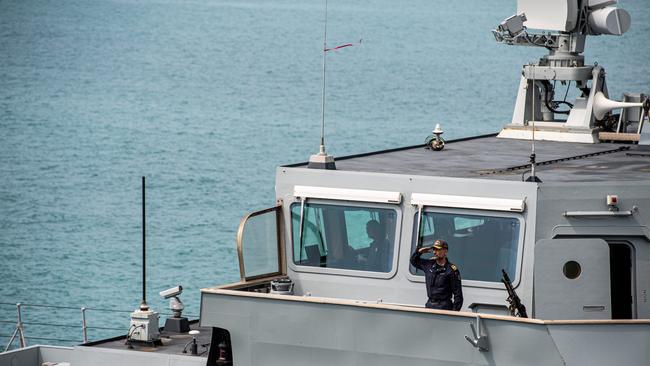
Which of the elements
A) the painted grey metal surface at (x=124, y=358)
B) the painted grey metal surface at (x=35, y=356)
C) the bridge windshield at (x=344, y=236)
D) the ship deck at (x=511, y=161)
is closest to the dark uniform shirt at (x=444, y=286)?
the bridge windshield at (x=344, y=236)

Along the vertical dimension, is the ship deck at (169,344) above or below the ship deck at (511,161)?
below

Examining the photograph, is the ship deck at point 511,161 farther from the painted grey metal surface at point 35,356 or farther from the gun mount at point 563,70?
the painted grey metal surface at point 35,356

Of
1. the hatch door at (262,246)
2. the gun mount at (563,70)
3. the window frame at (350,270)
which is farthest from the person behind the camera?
the gun mount at (563,70)

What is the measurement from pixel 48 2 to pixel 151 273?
434ft

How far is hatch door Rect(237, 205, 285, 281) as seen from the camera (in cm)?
1875

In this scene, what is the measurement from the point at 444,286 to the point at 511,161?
4.42 metres

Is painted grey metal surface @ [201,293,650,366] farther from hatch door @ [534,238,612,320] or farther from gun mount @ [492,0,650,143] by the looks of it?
gun mount @ [492,0,650,143]

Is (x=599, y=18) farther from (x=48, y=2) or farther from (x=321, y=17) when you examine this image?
(x=48, y=2)

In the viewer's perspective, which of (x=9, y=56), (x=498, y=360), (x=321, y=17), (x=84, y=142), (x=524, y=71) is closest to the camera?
(x=498, y=360)

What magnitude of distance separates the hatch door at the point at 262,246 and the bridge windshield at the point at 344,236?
204 mm

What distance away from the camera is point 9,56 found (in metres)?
148

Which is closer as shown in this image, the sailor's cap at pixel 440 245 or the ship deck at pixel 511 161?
the sailor's cap at pixel 440 245

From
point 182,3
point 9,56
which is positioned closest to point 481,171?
point 9,56

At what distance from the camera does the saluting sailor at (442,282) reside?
17.5 meters
